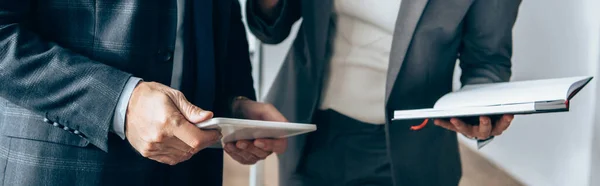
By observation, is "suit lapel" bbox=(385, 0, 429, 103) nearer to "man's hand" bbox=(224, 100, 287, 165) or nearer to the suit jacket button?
"man's hand" bbox=(224, 100, 287, 165)

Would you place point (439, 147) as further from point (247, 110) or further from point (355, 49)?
point (247, 110)

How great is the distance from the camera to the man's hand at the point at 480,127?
999 mm

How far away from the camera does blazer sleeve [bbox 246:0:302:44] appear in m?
1.20

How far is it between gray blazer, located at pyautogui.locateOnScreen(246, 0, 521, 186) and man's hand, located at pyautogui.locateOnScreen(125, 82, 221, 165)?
439 millimetres

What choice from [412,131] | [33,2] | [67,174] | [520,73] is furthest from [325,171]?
[33,2]

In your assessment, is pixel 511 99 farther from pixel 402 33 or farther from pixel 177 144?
pixel 177 144

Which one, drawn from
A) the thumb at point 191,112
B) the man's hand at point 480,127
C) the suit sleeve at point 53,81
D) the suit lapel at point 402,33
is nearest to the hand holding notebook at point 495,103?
the man's hand at point 480,127

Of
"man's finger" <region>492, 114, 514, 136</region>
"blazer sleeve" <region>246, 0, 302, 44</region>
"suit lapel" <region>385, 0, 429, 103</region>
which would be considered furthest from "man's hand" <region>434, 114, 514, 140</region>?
"blazer sleeve" <region>246, 0, 302, 44</region>

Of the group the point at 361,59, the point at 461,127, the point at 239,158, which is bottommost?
the point at 239,158

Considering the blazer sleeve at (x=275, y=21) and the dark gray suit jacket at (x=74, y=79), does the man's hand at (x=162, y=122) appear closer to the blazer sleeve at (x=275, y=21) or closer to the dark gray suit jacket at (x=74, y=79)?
the dark gray suit jacket at (x=74, y=79)

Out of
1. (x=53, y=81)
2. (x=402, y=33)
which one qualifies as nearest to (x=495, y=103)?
(x=402, y=33)

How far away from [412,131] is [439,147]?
0.06 m

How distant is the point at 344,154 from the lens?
121 cm

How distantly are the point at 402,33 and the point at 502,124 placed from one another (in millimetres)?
249
